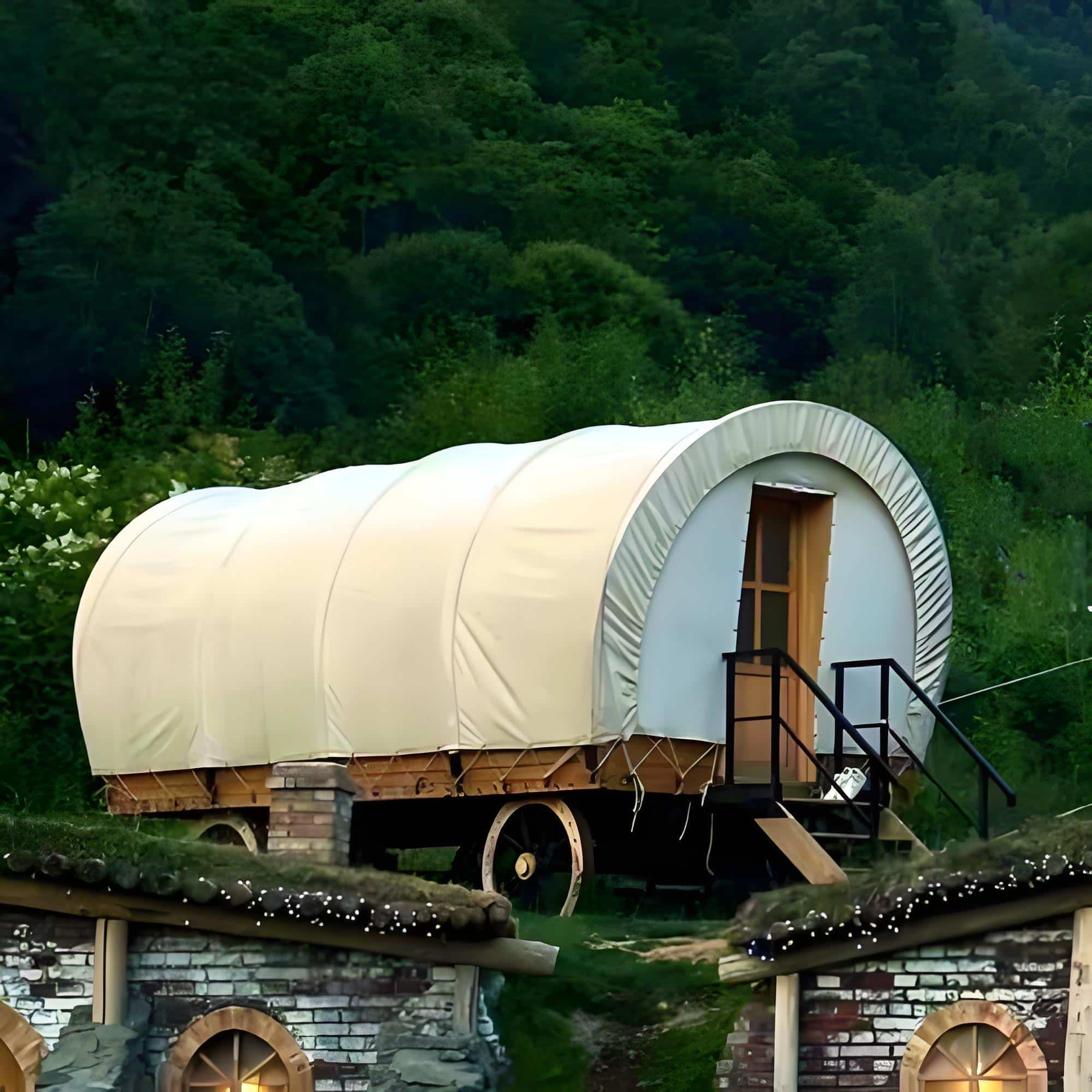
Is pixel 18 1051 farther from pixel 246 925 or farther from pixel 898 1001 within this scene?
pixel 898 1001

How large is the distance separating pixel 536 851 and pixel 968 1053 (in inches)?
217

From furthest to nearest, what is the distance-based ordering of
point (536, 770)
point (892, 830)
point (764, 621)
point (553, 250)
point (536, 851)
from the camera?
point (553, 250) → point (764, 621) → point (536, 851) → point (892, 830) → point (536, 770)

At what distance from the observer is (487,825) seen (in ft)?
56.3

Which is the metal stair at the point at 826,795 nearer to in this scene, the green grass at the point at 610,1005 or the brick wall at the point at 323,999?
the green grass at the point at 610,1005

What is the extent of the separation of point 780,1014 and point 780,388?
93.8 feet

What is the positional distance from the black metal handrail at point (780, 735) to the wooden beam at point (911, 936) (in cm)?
409

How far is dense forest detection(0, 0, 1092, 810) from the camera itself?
30.7 meters

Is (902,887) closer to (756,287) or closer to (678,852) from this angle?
(678,852)

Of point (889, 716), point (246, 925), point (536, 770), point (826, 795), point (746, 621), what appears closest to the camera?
point (246, 925)

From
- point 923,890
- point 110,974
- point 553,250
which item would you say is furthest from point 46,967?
point 553,250

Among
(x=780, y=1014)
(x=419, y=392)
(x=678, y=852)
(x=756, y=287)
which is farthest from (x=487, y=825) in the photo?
(x=756, y=287)

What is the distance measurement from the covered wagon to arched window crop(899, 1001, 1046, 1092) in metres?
3.52

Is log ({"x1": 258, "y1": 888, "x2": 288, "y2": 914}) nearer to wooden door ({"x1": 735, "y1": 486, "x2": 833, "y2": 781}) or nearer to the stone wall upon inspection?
the stone wall

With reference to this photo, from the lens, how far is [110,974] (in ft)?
37.1
